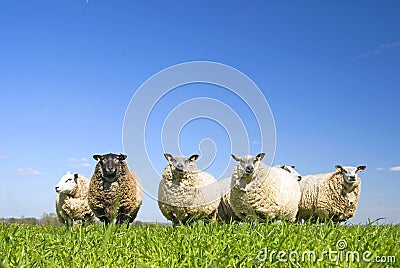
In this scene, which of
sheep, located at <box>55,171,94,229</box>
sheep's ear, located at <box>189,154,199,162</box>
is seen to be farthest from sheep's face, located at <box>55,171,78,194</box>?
sheep's ear, located at <box>189,154,199,162</box>

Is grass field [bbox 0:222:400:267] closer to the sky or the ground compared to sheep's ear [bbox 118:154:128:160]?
closer to the ground

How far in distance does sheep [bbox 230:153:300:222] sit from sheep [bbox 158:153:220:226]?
0.75 metres

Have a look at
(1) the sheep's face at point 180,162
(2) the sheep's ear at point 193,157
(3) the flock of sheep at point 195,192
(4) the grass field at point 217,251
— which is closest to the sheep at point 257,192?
(3) the flock of sheep at point 195,192

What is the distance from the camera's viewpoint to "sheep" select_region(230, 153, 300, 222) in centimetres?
1019

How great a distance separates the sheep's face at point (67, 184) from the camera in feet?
40.9

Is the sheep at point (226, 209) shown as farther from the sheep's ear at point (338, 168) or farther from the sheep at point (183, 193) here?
the sheep's ear at point (338, 168)

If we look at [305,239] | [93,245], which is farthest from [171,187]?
[305,239]

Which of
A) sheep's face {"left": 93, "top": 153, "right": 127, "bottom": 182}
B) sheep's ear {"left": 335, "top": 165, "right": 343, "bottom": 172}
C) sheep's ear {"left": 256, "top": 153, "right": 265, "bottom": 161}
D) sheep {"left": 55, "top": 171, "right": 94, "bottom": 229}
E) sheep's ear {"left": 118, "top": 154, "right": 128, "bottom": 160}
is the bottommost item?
sheep {"left": 55, "top": 171, "right": 94, "bottom": 229}

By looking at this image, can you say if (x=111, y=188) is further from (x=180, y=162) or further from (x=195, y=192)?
(x=195, y=192)

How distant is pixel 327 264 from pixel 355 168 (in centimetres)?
931

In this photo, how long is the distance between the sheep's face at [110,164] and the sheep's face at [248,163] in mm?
2684

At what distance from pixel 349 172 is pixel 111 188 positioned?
627cm

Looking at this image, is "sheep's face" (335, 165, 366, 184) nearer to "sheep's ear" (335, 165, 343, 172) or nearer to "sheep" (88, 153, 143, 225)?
"sheep's ear" (335, 165, 343, 172)

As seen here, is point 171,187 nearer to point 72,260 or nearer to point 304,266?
point 72,260
